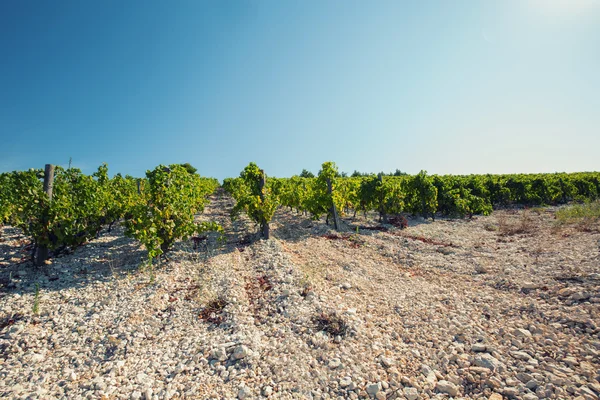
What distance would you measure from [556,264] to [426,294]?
4.37 m

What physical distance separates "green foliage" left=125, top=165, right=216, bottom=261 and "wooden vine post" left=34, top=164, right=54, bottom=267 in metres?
2.30

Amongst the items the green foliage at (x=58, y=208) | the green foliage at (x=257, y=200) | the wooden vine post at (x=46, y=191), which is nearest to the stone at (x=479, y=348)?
the green foliage at (x=257, y=200)

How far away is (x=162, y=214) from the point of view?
26.9 ft

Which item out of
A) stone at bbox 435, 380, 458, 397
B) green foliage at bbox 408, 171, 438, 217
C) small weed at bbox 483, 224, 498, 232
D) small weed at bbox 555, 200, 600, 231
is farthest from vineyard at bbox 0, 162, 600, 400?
green foliage at bbox 408, 171, 438, 217

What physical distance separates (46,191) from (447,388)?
10.8 metres

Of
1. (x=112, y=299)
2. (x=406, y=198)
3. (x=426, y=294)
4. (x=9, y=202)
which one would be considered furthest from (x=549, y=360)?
(x=9, y=202)

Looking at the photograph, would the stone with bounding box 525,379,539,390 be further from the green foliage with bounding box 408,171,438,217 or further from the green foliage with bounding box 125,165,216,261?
the green foliage with bounding box 408,171,438,217

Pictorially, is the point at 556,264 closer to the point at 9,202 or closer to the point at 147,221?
the point at 147,221

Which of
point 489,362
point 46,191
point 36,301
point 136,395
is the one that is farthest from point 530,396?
point 46,191

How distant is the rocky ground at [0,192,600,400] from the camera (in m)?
3.62

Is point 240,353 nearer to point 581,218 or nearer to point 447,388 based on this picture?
point 447,388

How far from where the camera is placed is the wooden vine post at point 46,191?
7.91 meters

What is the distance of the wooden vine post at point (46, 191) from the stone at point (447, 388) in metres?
10.4

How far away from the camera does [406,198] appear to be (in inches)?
727
